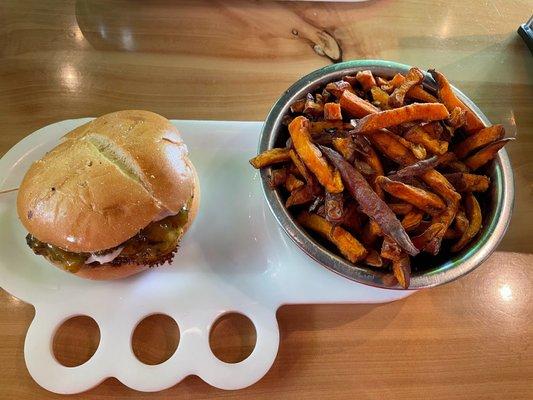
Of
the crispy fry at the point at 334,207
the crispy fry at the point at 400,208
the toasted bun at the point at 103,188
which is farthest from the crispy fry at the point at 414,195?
the toasted bun at the point at 103,188

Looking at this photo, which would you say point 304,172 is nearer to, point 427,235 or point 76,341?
point 427,235

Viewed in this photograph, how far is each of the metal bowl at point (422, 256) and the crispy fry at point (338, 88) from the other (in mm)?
99

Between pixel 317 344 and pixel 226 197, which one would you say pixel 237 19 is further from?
pixel 317 344

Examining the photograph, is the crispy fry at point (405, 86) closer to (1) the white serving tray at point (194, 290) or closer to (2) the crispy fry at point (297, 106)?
(2) the crispy fry at point (297, 106)

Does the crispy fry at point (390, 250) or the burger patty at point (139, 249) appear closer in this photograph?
the crispy fry at point (390, 250)

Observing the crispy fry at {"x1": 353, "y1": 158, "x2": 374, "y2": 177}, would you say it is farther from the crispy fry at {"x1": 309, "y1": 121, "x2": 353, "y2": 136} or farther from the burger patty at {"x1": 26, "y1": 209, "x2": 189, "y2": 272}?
the burger patty at {"x1": 26, "y1": 209, "x2": 189, "y2": 272}

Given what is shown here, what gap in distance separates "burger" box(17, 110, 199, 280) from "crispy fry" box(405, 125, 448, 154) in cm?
71

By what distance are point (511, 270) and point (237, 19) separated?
1680mm

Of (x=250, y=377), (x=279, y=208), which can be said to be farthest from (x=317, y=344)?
(x=279, y=208)

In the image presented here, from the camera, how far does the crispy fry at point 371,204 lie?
45.3 inches

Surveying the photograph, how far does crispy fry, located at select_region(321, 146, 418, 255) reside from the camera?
1151mm

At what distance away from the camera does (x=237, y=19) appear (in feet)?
7.18

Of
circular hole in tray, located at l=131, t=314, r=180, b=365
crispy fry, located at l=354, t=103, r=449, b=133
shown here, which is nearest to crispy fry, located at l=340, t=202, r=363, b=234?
crispy fry, located at l=354, t=103, r=449, b=133

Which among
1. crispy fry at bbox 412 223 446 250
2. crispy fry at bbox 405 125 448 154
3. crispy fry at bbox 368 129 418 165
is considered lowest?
crispy fry at bbox 412 223 446 250
